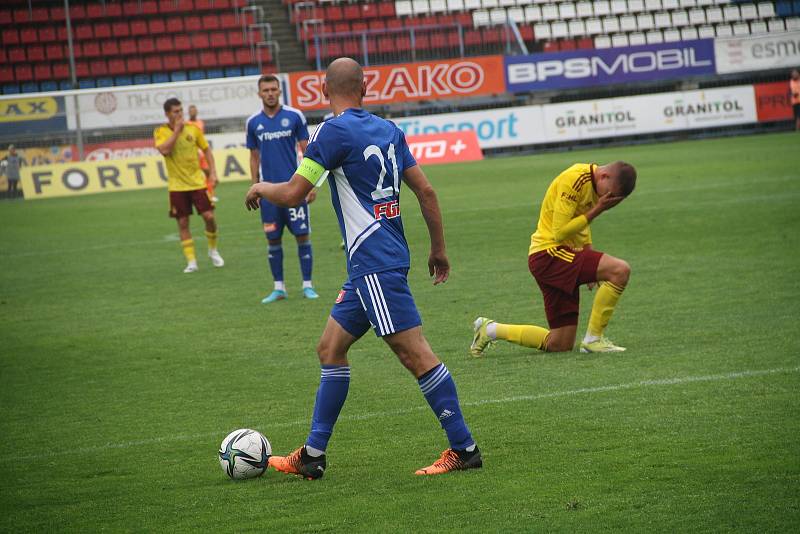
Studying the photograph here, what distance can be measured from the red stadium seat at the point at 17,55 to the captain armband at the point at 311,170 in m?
32.3

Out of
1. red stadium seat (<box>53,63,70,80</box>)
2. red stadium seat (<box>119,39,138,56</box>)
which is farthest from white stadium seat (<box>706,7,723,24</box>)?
red stadium seat (<box>53,63,70,80</box>)

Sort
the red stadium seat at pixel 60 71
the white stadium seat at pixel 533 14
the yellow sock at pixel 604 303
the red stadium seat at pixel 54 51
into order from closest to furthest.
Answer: the yellow sock at pixel 604 303 < the red stadium seat at pixel 60 71 < the red stadium seat at pixel 54 51 < the white stadium seat at pixel 533 14

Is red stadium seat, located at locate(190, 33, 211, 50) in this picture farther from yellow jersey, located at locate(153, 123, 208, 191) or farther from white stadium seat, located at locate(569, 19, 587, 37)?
yellow jersey, located at locate(153, 123, 208, 191)

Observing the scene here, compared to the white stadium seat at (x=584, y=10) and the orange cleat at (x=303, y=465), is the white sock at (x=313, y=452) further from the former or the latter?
the white stadium seat at (x=584, y=10)

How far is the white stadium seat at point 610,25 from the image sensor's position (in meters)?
37.2

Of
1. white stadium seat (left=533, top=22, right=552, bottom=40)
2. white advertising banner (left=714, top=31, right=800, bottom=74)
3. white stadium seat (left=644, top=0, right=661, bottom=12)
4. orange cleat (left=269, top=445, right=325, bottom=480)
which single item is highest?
white stadium seat (left=644, top=0, right=661, bottom=12)

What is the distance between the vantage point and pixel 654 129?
32344 mm

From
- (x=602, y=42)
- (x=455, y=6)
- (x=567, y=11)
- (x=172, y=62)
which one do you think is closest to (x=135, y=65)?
(x=172, y=62)

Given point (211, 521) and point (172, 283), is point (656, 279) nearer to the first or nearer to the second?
point (172, 283)

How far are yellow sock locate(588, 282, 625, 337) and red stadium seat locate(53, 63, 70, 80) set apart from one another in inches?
1188

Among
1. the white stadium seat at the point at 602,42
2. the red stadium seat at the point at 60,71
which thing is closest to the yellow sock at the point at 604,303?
the white stadium seat at the point at 602,42

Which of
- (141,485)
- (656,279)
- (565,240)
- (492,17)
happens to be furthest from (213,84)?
(141,485)

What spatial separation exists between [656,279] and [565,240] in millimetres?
3373

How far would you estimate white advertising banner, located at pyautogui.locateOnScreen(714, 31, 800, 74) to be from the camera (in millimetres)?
33312
